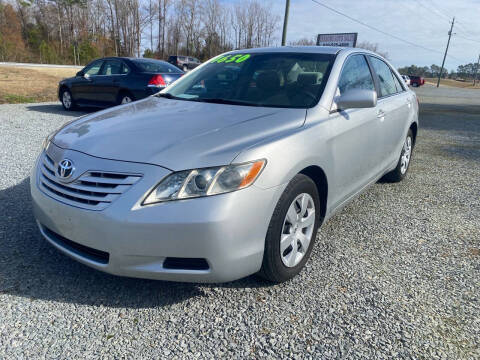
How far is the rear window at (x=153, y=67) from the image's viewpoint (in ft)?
29.1

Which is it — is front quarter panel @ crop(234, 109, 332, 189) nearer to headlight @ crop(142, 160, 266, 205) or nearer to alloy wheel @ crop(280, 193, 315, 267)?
headlight @ crop(142, 160, 266, 205)

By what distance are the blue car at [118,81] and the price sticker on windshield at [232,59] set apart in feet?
16.1

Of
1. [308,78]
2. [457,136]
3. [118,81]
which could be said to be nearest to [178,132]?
[308,78]

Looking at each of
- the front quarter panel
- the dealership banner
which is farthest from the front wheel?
the dealership banner

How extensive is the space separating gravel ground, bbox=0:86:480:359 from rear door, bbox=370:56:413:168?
36.0 inches

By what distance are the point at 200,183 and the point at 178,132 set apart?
515 millimetres

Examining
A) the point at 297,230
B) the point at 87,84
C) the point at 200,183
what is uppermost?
the point at 200,183

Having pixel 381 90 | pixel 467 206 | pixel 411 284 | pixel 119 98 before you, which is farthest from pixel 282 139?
pixel 119 98

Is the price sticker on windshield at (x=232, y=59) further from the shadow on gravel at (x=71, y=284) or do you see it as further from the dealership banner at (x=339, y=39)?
the dealership banner at (x=339, y=39)

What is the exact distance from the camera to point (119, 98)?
9047 mm

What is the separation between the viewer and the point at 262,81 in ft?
10.6

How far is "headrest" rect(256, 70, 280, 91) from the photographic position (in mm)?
3145

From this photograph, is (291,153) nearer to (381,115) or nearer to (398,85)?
(381,115)

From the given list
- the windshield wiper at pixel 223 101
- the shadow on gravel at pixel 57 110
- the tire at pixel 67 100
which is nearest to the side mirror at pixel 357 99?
the windshield wiper at pixel 223 101
